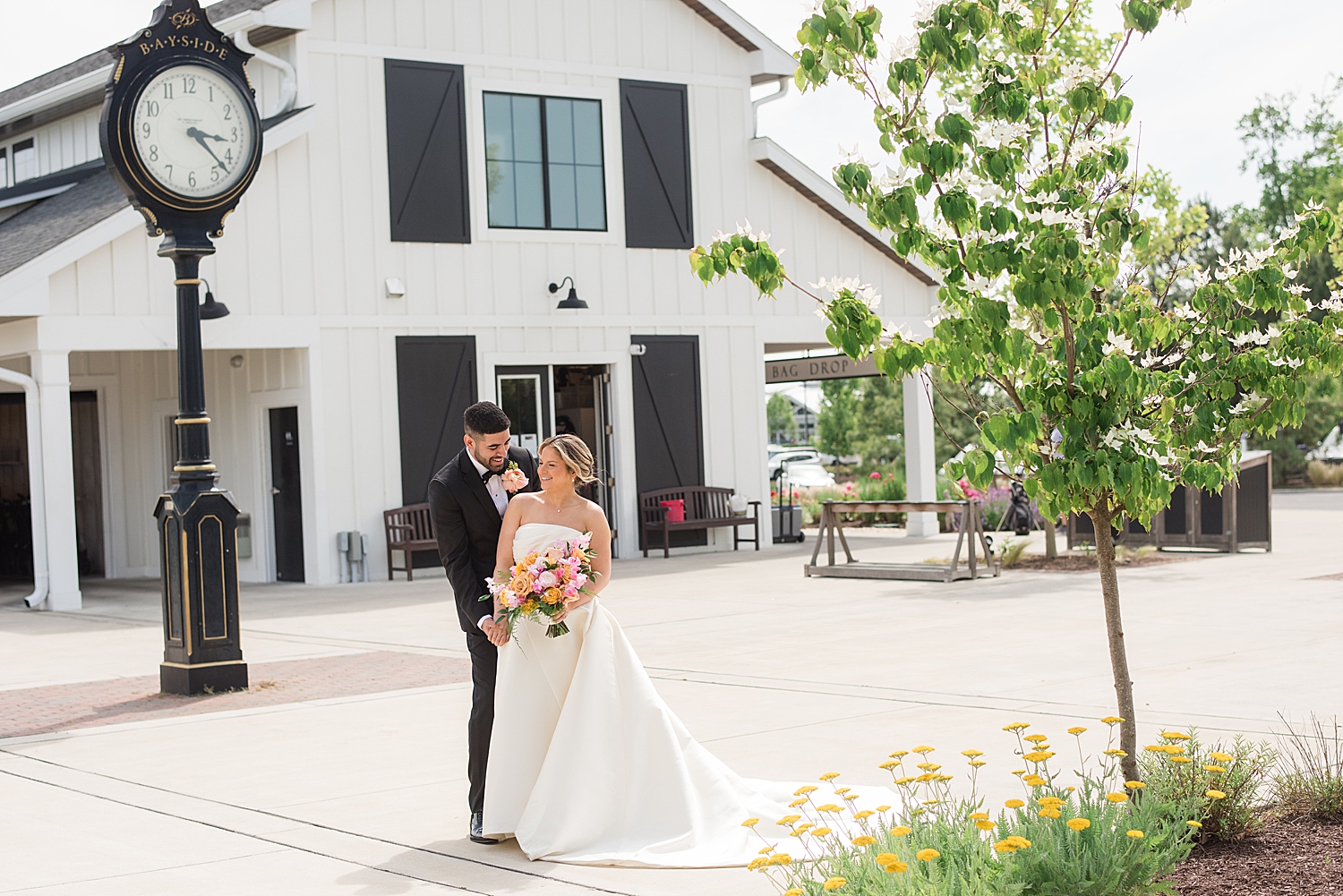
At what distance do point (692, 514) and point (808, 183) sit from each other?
495cm

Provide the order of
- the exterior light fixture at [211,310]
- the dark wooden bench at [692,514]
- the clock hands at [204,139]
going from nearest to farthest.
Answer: the clock hands at [204,139]
the exterior light fixture at [211,310]
the dark wooden bench at [692,514]

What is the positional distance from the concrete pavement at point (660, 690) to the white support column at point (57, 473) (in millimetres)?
572

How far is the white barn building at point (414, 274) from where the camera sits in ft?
57.9

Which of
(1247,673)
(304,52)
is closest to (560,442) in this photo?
(1247,673)

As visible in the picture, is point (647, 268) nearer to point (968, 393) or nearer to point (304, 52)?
point (304, 52)

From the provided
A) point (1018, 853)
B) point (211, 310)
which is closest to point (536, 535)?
point (1018, 853)

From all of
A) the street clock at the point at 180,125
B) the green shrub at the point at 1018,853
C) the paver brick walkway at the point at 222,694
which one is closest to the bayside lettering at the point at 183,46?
the street clock at the point at 180,125

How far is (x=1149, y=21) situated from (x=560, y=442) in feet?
8.49

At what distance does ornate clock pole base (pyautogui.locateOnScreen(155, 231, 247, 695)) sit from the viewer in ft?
33.0

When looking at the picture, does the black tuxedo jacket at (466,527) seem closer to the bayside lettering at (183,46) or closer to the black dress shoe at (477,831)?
the black dress shoe at (477,831)

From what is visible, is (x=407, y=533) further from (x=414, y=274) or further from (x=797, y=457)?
(x=797, y=457)

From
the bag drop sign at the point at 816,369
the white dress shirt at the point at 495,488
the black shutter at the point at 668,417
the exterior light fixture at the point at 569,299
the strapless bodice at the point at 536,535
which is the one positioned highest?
the exterior light fixture at the point at 569,299

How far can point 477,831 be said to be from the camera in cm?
601

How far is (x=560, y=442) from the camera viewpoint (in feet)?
19.6
